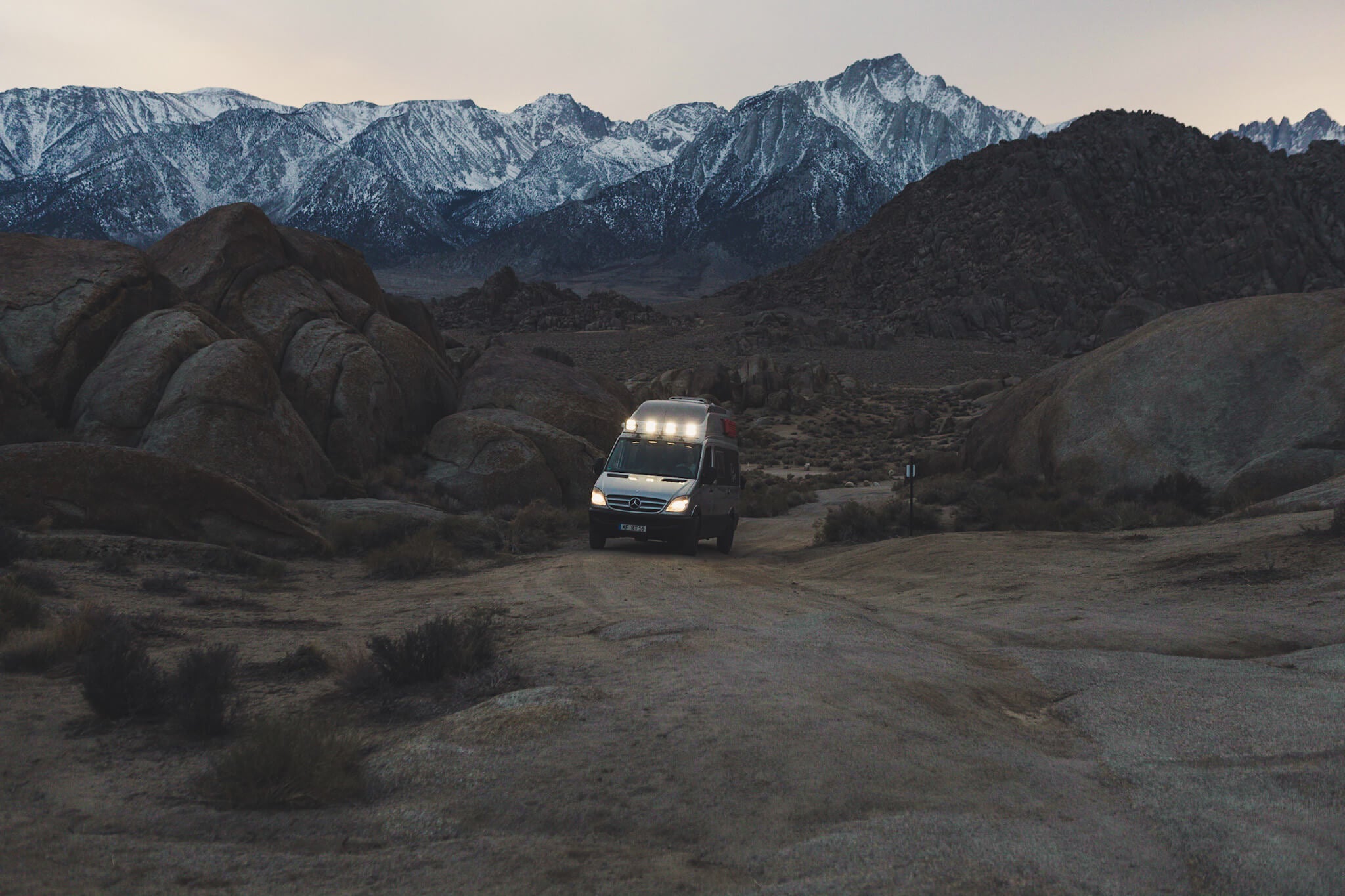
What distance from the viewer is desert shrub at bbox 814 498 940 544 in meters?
16.5

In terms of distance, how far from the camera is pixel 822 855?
3.71 m

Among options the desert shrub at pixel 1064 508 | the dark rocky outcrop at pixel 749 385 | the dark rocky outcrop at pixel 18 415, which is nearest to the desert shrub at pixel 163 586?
the dark rocky outcrop at pixel 18 415

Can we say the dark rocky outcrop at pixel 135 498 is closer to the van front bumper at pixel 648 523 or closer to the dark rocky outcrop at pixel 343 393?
the van front bumper at pixel 648 523

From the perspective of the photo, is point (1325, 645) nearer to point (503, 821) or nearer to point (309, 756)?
point (503, 821)

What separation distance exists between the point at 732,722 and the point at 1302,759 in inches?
123

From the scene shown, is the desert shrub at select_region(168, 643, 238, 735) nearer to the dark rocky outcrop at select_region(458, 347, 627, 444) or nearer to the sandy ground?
the sandy ground

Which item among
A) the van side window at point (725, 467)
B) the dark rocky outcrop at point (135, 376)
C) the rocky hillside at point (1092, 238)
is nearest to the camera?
the dark rocky outcrop at point (135, 376)

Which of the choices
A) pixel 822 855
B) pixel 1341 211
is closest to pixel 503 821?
pixel 822 855

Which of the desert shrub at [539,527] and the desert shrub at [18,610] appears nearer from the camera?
the desert shrub at [18,610]

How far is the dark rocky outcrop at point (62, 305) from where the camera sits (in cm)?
1512

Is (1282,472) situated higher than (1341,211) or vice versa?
(1341,211)

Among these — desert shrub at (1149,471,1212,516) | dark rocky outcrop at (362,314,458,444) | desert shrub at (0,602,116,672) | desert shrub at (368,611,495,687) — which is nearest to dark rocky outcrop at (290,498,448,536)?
dark rocky outcrop at (362,314,458,444)

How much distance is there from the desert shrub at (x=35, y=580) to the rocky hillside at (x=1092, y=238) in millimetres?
83883

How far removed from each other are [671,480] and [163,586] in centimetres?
829
